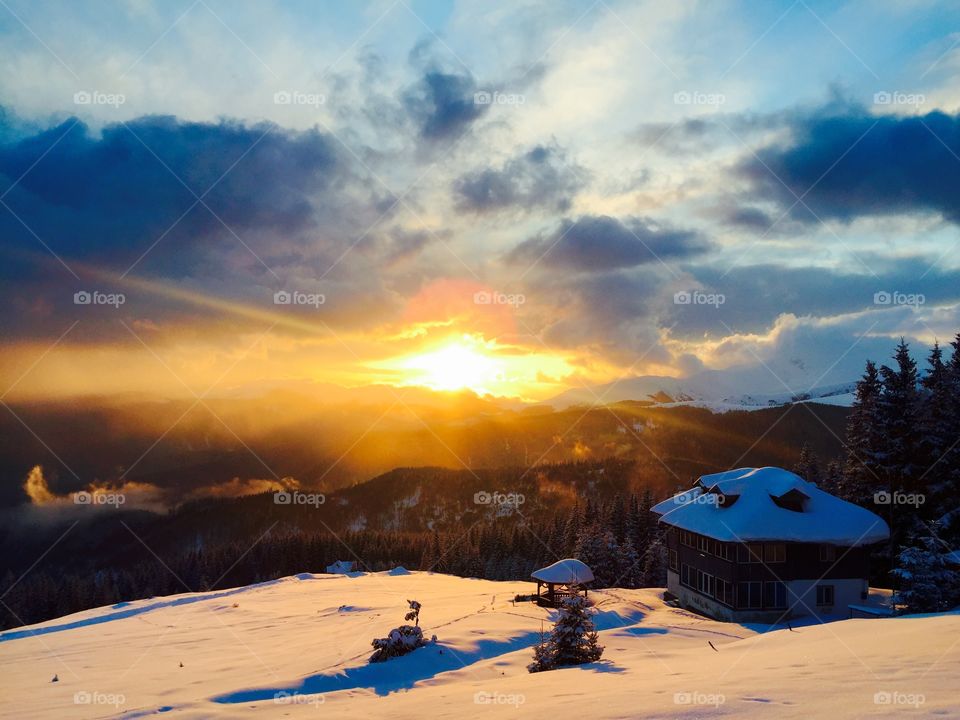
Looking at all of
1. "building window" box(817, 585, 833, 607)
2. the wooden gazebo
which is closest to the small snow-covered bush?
the wooden gazebo

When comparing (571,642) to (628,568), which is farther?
(628,568)

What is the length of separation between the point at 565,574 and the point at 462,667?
1792 cm

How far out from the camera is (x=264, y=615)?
36.8m

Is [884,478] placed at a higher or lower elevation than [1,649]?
higher

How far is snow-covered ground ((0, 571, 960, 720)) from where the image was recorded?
10586 mm

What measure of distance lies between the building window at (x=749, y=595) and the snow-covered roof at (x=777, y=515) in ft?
9.05

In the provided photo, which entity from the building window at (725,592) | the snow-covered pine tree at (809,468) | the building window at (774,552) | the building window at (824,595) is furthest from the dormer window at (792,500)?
the snow-covered pine tree at (809,468)

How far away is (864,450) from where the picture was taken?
42500mm

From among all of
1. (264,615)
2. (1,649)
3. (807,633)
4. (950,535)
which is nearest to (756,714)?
(807,633)

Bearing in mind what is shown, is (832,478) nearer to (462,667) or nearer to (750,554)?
(750,554)

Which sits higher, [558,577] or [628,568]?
[558,577]

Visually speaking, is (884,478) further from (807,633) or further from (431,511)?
(431,511)

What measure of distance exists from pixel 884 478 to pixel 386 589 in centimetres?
3731

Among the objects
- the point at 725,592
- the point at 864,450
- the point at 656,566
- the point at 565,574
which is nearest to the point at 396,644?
the point at 565,574
